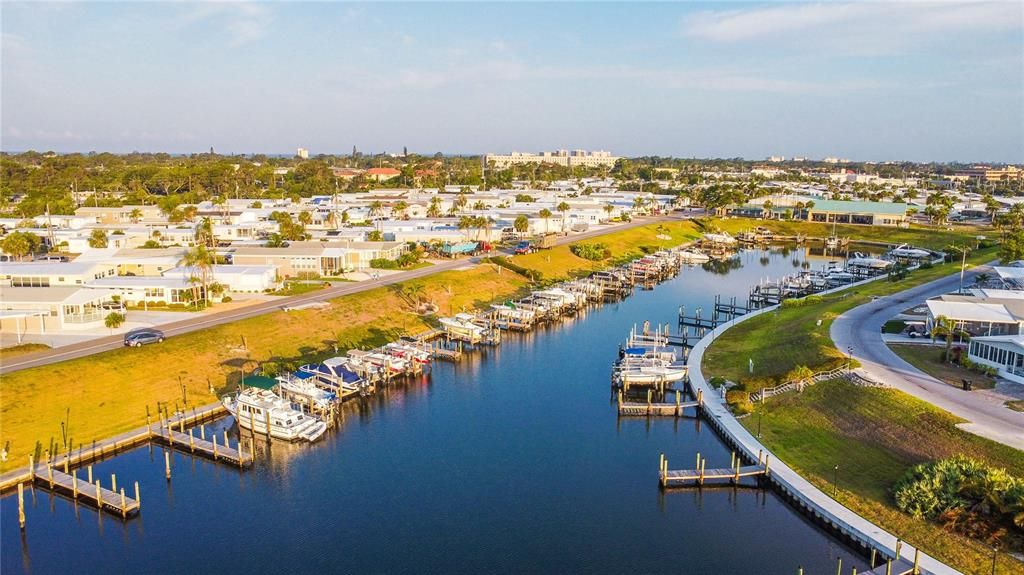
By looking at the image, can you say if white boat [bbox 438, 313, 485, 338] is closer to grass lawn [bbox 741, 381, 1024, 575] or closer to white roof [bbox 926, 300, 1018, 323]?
grass lawn [bbox 741, 381, 1024, 575]

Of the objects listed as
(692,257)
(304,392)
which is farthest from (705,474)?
(692,257)

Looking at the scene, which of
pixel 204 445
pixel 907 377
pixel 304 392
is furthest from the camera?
pixel 304 392

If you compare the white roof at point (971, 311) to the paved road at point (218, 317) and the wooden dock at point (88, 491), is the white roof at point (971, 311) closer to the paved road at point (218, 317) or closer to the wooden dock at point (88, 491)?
the paved road at point (218, 317)

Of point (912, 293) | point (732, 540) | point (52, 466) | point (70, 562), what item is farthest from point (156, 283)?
point (912, 293)

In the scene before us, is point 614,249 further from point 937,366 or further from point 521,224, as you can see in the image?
point 937,366

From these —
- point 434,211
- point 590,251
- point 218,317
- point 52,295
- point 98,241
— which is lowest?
point 218,317

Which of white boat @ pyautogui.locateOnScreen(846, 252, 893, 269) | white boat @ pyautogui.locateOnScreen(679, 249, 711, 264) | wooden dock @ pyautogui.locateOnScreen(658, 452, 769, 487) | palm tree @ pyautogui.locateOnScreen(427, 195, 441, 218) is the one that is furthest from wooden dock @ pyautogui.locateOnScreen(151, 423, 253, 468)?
palm tree @ pyautogui.locateOnScreen(427, 195, 441, 218)
